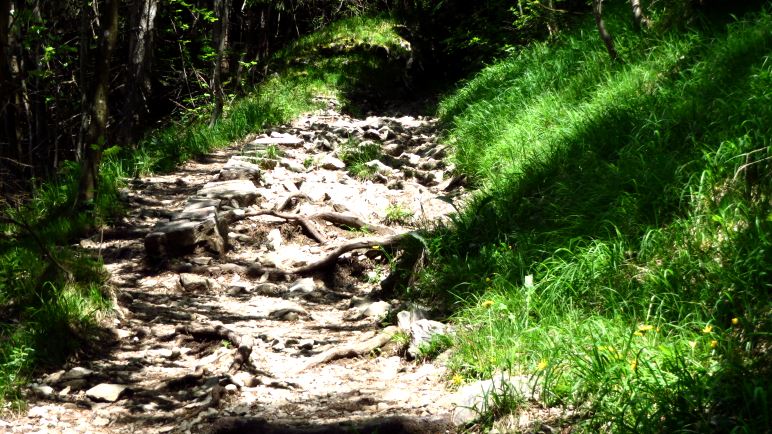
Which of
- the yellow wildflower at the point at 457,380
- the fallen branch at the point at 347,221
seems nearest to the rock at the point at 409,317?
the yellow wildflower at the point at 457,380

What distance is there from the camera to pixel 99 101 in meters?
6.27

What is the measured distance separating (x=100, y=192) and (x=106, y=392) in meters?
3.65

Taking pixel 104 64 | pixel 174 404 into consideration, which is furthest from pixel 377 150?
pixel 174 404

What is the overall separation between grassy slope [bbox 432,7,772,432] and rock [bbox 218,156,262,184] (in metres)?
2.74

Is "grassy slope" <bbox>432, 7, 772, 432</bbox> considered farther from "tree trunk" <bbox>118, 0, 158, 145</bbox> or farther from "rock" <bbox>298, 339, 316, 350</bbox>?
"tree trunk" <bbox>118, 0, 158, 145</bbox>

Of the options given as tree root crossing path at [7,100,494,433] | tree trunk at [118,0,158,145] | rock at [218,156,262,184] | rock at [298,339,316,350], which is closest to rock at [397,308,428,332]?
tree root crossing path at [7,100,494,433]

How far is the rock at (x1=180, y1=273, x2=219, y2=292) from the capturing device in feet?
17.7

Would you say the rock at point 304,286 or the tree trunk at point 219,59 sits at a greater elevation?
the tree trunk at point 219,59

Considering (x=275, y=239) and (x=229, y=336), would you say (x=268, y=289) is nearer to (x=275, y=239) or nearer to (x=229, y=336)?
(x=275, y=239)

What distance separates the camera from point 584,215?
166 inches

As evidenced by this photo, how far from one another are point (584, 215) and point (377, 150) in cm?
501

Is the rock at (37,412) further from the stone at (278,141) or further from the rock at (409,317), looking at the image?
the stone at (278,141)

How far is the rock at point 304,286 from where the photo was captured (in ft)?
17.6

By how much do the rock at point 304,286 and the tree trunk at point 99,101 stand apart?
2082mm
